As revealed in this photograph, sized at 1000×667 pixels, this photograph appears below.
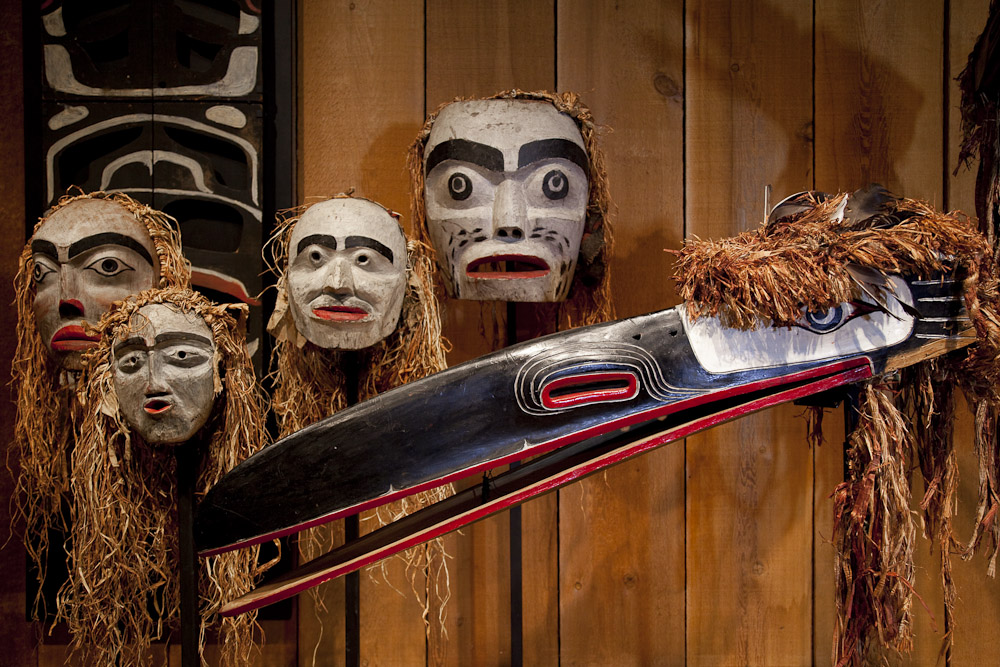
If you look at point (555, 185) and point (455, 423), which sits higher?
point (555, 185)

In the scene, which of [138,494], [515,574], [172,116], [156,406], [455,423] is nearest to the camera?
[455,423]

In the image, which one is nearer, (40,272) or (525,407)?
(525,407)

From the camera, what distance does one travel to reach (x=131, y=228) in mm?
1318

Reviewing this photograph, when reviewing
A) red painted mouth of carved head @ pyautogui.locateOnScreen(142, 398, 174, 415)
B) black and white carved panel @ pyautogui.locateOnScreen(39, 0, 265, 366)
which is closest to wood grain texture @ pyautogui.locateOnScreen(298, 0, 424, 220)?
black and white carved panel @ pyautogui.locateOnScreen(39, 0, 265, 366)

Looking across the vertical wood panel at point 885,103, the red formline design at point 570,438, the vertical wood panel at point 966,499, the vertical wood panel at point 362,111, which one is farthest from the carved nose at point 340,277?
the vertical wood panel at point 966,499

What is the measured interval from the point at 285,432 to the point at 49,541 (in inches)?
24.5

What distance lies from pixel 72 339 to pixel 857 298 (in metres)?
1.21

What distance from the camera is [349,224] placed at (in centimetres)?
114

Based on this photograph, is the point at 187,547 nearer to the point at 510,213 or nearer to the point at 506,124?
the point at 510,213

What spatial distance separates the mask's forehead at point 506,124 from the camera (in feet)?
4.00

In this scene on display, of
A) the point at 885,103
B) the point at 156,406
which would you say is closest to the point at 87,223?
the point at 156,406

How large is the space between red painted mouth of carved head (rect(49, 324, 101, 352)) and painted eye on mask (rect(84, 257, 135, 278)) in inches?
3.8

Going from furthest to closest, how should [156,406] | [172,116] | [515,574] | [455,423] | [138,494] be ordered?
[172,116] < [515,574] < [138,494] < [156,406] < [455,423]

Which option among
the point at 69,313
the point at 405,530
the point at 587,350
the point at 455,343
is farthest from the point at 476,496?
the point at 69,313
